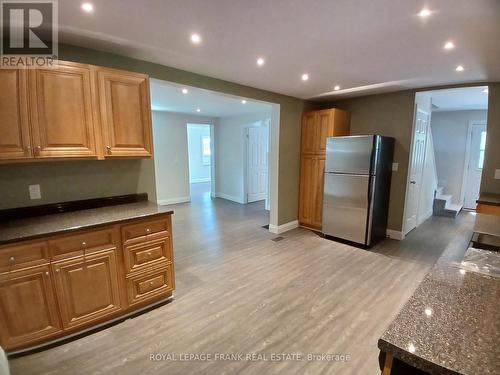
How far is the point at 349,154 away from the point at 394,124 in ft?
3.39

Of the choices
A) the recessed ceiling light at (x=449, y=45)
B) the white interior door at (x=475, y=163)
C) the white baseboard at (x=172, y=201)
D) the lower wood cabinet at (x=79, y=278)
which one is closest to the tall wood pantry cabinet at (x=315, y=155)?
the recessed ceiling light at (x=449, y=45)

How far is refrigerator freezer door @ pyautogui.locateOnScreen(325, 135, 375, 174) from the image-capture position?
11.5 feet

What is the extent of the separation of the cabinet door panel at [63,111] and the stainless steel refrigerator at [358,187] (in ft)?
10.5

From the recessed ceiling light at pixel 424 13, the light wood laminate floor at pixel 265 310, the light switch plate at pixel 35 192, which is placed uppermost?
the recessed ceiling light at pixel 424 13

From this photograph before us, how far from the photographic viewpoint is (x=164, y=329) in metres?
2.09

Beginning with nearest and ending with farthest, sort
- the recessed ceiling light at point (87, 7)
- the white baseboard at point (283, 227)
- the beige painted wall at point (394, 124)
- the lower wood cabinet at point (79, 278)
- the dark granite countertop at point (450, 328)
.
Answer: the dark granite countertop at point (450, 328) < the recessed ceiling light at point (87, 7) < the lower wood cabinet at point (79, 278) < the beige painted wall at point (394, 124) < the white baseboard at point (283, 227)

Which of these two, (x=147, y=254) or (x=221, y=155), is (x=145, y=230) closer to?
(x=147, y=254)

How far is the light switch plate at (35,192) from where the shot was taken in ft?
6.97

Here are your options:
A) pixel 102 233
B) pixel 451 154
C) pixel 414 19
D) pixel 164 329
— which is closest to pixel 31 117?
pixel 102 233

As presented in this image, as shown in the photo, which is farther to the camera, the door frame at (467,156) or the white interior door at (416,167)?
the door frame at (467,156)

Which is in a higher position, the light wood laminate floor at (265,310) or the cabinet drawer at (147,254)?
the cabinet drawer at (147,254)

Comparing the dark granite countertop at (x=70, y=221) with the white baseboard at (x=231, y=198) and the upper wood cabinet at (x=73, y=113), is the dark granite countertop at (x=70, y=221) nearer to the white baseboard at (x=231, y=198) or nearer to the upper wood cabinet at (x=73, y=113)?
the upper wood cabinet at (x=73, y=113)

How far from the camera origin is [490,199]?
296 centimetres

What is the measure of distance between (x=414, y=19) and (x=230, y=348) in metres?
2.73
